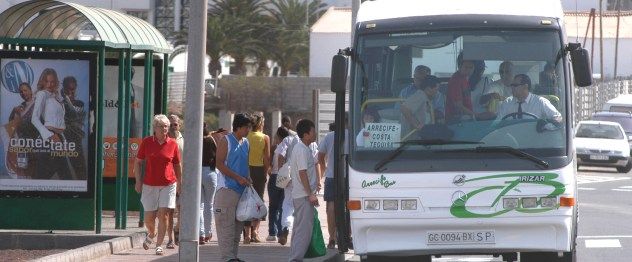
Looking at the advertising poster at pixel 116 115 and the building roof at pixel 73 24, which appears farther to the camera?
the advertising poster at pixel 116 115

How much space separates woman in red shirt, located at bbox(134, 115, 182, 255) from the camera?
15.9m

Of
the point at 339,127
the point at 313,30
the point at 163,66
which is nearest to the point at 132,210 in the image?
the point at 163,66

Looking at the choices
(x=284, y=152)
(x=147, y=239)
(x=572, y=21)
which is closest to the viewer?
(x=147, y=239)

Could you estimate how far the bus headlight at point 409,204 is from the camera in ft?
40.8

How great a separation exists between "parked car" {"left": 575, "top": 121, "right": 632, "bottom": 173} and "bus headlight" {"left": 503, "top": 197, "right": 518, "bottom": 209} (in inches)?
1117

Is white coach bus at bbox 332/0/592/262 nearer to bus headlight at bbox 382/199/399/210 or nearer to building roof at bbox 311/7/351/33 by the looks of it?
bus headlight at bbox 382/199/399/210

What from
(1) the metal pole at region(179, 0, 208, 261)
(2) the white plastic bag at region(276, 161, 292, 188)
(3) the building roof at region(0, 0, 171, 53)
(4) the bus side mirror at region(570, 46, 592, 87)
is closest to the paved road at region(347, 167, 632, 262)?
(2) the white plastic bag at region(276, 161, 292, 188)

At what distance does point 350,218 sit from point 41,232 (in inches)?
224

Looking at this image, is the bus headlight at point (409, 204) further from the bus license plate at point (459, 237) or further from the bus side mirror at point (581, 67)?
the bus side mirror at point (581, 67)

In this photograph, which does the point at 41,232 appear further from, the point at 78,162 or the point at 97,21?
the point at 97,21

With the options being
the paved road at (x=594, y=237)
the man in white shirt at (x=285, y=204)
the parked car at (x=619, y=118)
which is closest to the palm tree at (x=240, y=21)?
the parked car at (x=619, y=118)

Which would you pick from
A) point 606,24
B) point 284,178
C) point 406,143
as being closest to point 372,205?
point 406,143

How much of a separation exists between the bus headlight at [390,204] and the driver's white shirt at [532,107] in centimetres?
125

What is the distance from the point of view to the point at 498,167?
1242 cm
